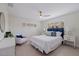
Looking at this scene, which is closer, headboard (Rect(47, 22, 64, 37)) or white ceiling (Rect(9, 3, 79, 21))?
white ceiling (Rect(9, 3, 79, 21))

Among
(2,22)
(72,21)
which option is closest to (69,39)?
(72,21)

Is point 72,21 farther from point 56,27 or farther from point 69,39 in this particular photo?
point 56,27

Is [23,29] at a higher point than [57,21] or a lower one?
lower

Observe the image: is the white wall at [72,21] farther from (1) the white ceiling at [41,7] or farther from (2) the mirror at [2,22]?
(2) the mirror at [2,22]

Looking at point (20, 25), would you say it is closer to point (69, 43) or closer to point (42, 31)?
point (42, 31)

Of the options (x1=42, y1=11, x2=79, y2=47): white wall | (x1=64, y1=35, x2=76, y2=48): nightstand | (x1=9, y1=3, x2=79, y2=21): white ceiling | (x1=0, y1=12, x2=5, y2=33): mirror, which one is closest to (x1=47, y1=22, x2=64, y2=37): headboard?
(x1=42, y1=11, x2=79, y2=47): white wall

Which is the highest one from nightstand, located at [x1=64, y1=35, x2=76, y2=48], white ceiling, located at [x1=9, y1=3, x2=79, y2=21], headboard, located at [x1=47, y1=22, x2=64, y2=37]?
white ceiling, located at [x1=9, y1=3, x2=79, y2=21]

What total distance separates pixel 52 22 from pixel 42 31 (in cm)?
96

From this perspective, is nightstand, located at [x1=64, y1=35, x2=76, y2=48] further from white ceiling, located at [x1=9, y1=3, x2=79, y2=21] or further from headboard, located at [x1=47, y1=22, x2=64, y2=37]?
white ceiling, located at [x1=9, y1=3, x2=79, y2=21]

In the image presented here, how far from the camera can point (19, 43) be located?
4270 millimetres

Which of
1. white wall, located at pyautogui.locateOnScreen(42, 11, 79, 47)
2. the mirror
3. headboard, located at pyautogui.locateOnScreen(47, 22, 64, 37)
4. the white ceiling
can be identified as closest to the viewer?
the mirror

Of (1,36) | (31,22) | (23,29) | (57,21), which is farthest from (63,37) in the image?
(1,36)

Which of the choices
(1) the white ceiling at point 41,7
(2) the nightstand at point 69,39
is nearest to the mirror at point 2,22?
(1) the white ceiling at point 41,7

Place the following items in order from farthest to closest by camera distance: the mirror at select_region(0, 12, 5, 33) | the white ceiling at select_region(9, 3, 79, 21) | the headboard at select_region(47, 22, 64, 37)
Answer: the headboard at select_region(47, 22, 64, 37), the white ceiling at select_region(9, 3, 79, 21), the mirror at select_region(0, 12, 5, 33)
